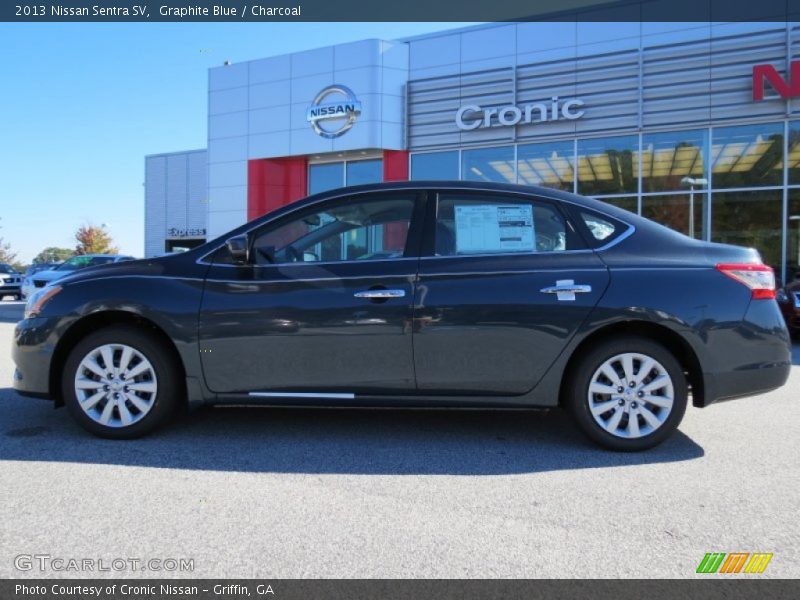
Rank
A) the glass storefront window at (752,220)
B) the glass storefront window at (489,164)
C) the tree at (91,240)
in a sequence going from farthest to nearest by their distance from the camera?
the tree at (91,240) → the glass storefront window at (489,164) → the glass storefront window at (752,220)

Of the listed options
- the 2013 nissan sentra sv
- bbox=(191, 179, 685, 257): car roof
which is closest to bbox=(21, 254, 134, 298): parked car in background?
the 2013 nissan sentra sv

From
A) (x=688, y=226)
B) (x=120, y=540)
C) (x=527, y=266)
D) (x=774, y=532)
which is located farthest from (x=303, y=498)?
(x=688, y=226)

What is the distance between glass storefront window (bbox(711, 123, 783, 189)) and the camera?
44.4 ft

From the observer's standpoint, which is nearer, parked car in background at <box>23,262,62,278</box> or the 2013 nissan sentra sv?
the 2013 nissan sentra sv

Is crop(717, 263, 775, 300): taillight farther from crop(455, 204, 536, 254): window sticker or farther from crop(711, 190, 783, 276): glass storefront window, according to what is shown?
crop(711, 190, 783, 276): glass storefront window

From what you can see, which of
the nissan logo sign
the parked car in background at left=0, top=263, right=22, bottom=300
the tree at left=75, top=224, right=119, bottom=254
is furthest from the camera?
the tree at left=75, top=224, right=119, bottom=254

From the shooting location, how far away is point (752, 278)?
3.87 m

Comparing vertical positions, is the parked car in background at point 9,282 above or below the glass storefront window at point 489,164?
below

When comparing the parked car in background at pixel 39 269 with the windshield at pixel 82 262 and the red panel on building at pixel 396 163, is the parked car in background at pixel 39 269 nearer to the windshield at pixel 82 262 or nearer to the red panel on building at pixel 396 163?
the windshield at pixel 82 262

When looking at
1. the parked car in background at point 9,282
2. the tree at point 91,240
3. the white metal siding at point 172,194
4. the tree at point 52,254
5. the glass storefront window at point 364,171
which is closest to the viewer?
→ the glass storefront window at point 364,171

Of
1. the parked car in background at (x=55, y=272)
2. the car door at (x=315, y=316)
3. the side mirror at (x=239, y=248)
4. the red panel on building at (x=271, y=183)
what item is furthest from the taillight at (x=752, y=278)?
the red panel on building at (x=271, y=183)

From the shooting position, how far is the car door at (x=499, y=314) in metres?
3.83

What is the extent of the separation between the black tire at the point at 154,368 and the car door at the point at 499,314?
1563mm

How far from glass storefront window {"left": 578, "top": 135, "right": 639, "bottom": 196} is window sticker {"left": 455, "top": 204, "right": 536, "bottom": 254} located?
11.7 m
